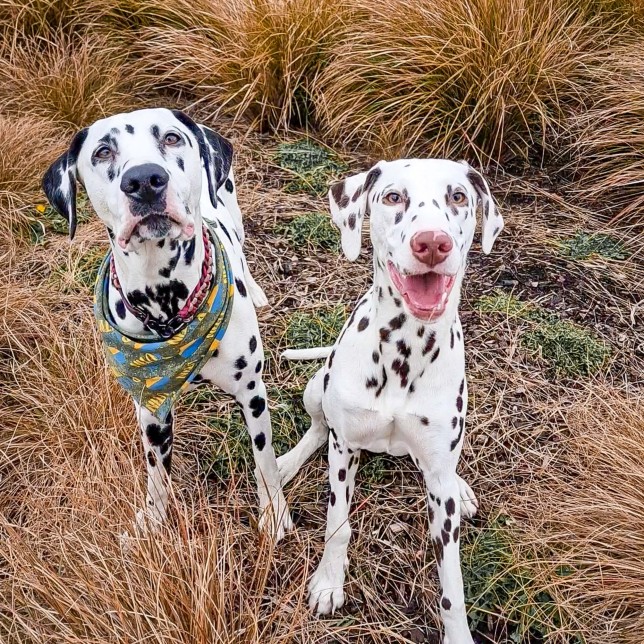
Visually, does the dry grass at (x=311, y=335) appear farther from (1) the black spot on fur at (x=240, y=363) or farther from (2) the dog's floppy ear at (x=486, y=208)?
(2) the dog's floppy ear at (x=486, y=208)

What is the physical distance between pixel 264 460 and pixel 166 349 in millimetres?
754

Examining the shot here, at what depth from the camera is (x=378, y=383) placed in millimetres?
2551

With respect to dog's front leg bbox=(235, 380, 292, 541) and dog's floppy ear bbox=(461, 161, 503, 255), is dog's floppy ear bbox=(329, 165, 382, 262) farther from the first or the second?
dog's front leg bbox=(235, 380, 292, 541)

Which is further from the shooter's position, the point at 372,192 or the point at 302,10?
the point at 302,10

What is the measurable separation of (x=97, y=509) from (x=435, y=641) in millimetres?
1482

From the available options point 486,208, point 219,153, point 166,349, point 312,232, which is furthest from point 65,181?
point 312,232

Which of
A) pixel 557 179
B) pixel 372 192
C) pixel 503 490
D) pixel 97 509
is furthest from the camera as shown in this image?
pixel 557 179

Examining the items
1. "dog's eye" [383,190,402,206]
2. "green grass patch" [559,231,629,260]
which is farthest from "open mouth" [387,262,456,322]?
"green grass patch" [559,231,629,260]

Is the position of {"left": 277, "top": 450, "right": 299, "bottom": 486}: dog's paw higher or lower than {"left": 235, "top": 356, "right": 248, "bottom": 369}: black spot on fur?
lower

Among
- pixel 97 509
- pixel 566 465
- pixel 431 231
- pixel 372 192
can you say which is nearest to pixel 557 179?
pixel 566 465

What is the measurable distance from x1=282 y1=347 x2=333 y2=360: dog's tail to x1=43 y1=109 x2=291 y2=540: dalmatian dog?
75 centimetres

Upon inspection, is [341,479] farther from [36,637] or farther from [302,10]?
[302,10]

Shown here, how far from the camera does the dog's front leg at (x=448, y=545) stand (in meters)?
2.61

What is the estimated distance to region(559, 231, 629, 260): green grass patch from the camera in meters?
4.50
